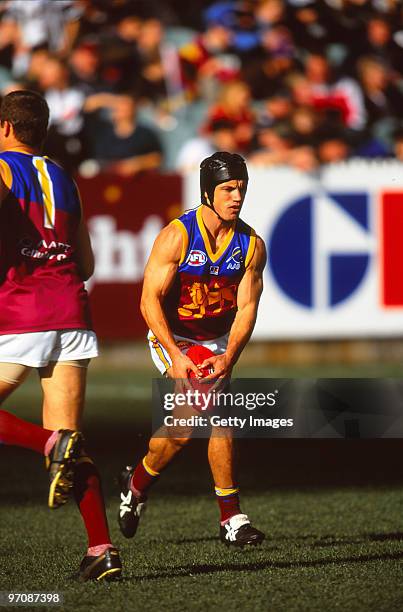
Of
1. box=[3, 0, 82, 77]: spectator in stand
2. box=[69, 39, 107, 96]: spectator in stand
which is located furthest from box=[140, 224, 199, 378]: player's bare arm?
box=[3, 0, 82, 77]: spectator in stand

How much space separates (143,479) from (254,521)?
0.81 m

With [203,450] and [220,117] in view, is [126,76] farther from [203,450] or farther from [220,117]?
[203,450]

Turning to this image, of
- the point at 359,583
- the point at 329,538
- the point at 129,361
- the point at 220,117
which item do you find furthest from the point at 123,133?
the point at 359,583

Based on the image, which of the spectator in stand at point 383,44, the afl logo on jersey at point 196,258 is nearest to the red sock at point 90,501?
the afl logo on jersey at point 196,258

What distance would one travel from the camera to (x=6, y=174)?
16.8ft

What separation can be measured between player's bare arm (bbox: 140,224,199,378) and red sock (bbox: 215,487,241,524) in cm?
64

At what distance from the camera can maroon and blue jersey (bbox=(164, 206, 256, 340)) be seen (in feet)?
19.6

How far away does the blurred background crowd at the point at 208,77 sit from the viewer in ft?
45.3

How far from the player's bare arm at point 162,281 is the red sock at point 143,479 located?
2.09 feet

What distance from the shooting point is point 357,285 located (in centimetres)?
1368

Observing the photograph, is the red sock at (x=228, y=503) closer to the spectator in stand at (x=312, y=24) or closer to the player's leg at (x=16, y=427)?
the player's leg at (x=16, y=427)

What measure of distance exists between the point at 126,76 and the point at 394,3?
3268mm

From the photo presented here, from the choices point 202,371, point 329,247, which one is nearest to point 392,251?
point 329,247

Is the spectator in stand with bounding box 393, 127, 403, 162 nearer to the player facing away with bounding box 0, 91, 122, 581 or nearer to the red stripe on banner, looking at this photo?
the red stripe on banner
